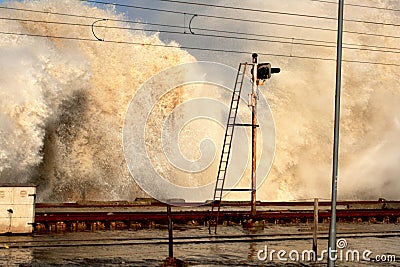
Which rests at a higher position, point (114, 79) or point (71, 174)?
point (114, 79)

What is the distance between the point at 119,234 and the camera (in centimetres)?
2247

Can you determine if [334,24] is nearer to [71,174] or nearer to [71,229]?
[71,174]

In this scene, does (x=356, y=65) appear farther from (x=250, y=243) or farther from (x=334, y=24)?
(x=250, y=243)

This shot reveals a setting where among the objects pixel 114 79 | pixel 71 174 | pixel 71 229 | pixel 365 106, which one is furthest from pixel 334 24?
pixel 71 229

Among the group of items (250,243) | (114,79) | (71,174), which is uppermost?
(114,79)

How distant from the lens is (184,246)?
19.8m

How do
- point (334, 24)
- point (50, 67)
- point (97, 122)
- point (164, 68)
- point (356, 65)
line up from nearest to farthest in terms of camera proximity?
point (50, 67) → point (97, 122) → point (164, 68) → point (356, 65) → point (334, 24)

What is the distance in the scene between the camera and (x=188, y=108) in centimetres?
5266

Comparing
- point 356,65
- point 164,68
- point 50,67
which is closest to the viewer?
point 50,67

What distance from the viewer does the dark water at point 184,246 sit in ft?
54.9

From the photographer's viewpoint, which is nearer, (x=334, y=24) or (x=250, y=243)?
(x=250, y=243)

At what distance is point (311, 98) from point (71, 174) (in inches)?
825

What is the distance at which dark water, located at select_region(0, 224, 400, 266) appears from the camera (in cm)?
1673

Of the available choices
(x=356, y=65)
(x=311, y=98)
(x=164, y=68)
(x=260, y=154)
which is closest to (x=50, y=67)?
(x=164, y=68)
